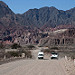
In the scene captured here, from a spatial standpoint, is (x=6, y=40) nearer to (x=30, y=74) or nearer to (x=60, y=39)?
(x=60, y=39)

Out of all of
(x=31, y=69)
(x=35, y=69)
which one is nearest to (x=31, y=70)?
(x=31, y=69)

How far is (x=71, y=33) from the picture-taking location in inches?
6545

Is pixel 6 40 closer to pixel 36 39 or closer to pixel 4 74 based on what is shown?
pixel 36 39

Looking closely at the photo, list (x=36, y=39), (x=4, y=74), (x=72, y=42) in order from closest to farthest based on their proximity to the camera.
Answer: (x=4, y=74), (x=72, y=42), (x=36, y=39)

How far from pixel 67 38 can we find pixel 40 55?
104 m

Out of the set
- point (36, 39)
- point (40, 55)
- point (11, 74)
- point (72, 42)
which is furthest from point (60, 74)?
point (36, 39)

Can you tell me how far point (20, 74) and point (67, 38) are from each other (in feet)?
442

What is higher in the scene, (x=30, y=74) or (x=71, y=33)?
(x=71, y=33)

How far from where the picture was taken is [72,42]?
146625mm

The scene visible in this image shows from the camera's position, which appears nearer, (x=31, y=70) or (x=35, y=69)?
(x=31, y=70)

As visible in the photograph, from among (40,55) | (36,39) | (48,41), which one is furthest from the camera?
(36,39)

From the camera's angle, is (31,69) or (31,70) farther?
(31,69)

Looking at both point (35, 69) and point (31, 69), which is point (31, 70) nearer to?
point (31, 69)

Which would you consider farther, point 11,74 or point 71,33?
point 71,33
